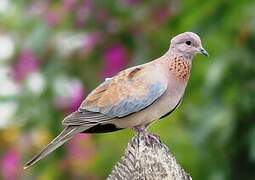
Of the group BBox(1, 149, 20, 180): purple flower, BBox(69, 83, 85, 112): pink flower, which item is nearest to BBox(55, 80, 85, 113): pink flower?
BBox(69, 83, 85, 112): pink flower

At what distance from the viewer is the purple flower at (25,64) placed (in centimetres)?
782

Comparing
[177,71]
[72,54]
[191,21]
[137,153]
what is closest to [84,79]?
[72,54]

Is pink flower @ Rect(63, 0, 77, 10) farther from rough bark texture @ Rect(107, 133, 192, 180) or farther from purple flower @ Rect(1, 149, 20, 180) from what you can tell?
rough bark texture @ Rect(107, 133, 192, 180)

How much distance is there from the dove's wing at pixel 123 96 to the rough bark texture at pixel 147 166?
2.09 feet

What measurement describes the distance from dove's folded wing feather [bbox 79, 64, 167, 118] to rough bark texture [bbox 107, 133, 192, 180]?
0.64 meters

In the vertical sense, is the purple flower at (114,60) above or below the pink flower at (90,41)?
below

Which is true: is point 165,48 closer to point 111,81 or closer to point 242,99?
point 242,99

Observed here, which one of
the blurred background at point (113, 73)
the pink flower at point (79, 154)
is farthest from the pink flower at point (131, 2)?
the pink flower at point (79, 154)

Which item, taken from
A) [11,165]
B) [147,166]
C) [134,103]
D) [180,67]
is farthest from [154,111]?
[11,165]

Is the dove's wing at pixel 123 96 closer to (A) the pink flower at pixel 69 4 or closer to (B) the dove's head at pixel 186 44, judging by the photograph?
(B) the dove's head at pixel 186 44

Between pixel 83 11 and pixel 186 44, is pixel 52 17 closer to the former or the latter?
pixel 83 11

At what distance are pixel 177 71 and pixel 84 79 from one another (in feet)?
10.2

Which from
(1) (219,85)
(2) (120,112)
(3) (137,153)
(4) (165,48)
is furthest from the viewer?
(4) (165,48)

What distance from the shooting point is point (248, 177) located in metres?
7.12
